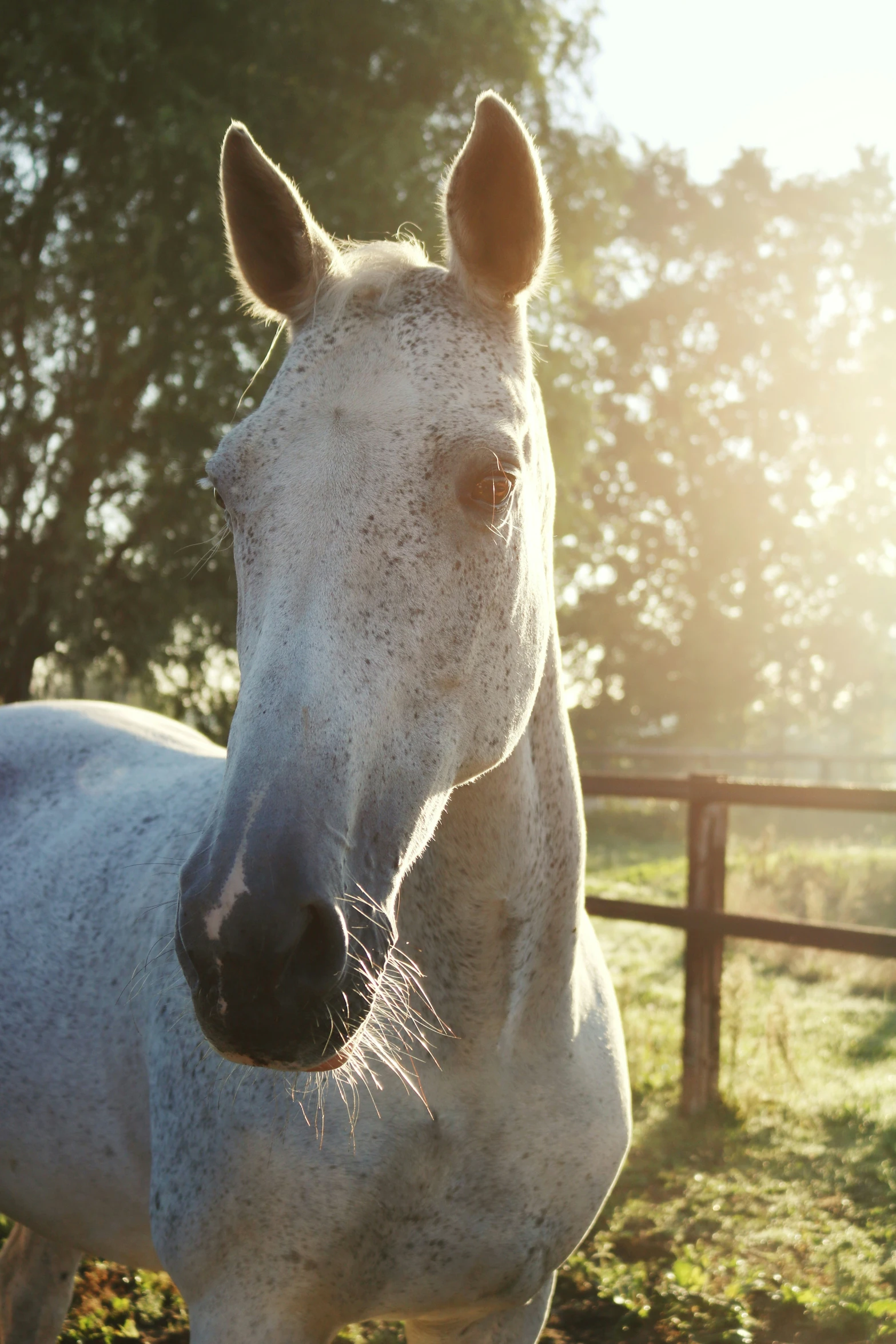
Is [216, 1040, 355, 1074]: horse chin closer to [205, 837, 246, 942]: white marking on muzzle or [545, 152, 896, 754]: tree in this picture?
[205, 837, 246, 942]: white marking on muzzle

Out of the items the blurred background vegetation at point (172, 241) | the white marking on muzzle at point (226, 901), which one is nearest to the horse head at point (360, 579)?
the white marking on muzzle at point (226, 901)

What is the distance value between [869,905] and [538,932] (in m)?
8.14

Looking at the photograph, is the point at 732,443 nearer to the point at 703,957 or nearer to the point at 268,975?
the point at 703,957

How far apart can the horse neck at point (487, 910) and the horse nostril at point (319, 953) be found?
0.61m

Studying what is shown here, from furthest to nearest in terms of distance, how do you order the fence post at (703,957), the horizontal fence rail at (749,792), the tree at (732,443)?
the tree at (732,443)
the fence post at (703,957)
the horizontal fence rail at (749,792)

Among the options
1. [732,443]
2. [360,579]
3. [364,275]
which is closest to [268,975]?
[360,579]

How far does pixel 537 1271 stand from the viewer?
5.91ft

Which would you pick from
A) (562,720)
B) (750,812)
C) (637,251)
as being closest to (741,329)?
(637,251)

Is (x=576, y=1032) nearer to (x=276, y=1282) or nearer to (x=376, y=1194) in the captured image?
(x=376, y=1194)

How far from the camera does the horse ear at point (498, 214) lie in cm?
167

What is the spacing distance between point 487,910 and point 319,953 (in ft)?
2.18

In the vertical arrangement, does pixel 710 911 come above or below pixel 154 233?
below

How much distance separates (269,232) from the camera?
1846mm

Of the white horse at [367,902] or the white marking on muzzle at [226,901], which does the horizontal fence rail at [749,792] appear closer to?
the white horse at [367,902]
